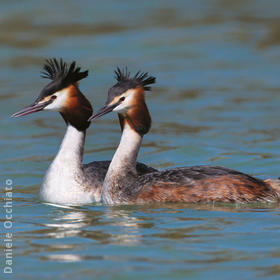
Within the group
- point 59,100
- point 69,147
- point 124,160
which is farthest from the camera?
point 69,147

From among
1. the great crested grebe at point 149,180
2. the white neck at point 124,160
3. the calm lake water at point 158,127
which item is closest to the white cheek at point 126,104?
the great crested grebe at point 149,180

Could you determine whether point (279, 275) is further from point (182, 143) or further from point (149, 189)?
point (182, 143)

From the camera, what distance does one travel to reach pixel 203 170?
10.4 m

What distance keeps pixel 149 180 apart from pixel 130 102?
2.94 feet

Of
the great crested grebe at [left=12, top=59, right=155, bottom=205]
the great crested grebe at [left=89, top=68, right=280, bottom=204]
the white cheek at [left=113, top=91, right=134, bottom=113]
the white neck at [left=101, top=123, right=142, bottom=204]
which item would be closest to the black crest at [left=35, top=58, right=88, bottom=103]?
the great crested grebe at [left=12, top=59, right=155, bottom=205]

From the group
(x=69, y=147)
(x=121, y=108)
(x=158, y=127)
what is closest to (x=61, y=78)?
(x=69, y=147)

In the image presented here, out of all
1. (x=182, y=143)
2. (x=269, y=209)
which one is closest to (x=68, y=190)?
(x=269, y=209)

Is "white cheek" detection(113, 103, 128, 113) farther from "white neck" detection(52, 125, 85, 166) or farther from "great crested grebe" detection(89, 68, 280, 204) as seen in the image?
"white neck" detection(52, 125, 85, 166)

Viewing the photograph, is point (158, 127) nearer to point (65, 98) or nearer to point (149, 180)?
point (65, 98)

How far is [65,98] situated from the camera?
11094mm

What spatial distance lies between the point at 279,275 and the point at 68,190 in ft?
12.6

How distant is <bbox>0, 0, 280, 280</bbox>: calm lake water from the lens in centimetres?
830

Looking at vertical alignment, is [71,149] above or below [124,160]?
above

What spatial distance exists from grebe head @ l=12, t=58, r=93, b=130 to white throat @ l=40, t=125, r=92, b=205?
163mm
